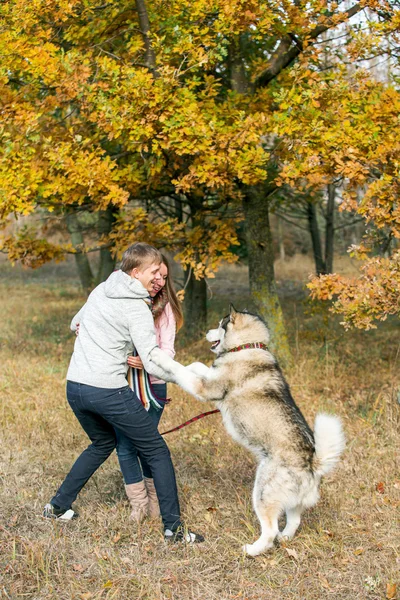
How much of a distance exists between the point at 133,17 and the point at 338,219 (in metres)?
15.2

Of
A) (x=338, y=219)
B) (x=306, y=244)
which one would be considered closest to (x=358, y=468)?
(x=338, y=219)

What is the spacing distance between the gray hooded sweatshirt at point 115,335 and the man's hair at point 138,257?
62mm

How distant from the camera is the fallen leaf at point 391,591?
10.9 feet

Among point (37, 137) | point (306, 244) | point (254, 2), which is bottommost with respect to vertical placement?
point (306, 244)

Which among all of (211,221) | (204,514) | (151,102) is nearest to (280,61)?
(211,221)

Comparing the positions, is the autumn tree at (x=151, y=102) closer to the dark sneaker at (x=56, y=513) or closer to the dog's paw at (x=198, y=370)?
the dog's paw at (x=198, y=370)

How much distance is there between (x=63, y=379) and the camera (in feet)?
25.5

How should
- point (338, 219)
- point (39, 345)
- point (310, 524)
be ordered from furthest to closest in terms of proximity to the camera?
point (338, 219)
point (39, 345)
point (310, 524)

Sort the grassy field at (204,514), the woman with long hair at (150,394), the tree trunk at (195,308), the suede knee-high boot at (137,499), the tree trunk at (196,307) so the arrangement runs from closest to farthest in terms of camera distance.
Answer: the grassy field at (204,514)
the woman with long hair at (150,394)
the suede knee-high boot at (137,499)
the tree trunk at (195,308)
the tree trunk at (196,307)

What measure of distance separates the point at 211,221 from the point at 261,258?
33.7 inches

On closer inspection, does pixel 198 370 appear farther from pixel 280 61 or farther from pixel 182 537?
pixel 280 61

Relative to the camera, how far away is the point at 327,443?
375cm

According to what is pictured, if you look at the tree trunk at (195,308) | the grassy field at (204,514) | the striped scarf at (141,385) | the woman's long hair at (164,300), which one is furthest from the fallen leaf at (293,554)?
the tree trunk at (195,308)

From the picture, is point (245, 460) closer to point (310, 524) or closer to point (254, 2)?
point (310, 524)
